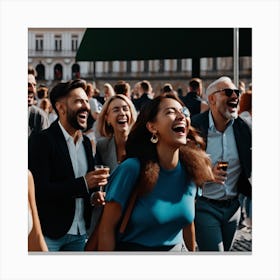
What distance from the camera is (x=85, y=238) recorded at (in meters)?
4.66

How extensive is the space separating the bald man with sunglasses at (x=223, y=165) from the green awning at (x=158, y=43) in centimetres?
30

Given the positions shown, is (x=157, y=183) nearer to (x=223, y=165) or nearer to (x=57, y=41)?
(x=223, y=165)

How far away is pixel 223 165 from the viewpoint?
16.0 feet

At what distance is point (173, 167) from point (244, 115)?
1.05m

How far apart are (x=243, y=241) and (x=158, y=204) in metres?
1.19

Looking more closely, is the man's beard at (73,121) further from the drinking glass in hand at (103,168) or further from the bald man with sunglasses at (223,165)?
the bald man with sunglasses at (223,165)

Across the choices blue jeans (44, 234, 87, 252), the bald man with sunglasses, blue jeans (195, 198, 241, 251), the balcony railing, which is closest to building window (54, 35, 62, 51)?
the balcony railing

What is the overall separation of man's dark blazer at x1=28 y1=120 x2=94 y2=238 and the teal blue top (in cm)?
45

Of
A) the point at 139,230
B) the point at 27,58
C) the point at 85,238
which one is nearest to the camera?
the point at 139,230

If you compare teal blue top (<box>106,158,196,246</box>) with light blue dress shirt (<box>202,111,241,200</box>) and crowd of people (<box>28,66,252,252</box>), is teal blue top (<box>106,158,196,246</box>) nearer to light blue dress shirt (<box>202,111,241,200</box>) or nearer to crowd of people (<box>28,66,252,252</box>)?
crowd of people (<box>28,66,252,252</box>)
